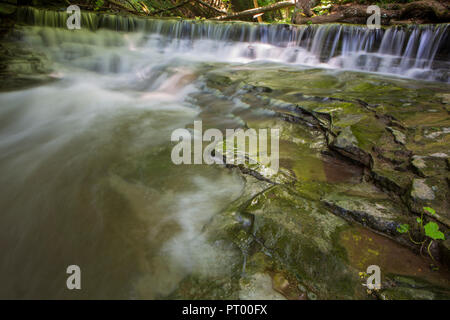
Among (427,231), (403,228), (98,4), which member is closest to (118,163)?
(403,228)

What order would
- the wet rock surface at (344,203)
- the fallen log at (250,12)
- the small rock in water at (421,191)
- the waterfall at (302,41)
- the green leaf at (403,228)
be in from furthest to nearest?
the fallen log at (250,12)
the waterfall at (302,41)
the small rock in water at (421,191)
the green leaf at (403,228)
the wet rock surface at (344,203)

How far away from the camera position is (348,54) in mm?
7637

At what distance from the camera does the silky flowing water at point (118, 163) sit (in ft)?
5.89

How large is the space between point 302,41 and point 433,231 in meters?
8.58

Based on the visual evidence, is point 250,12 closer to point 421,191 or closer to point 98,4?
point 98,4

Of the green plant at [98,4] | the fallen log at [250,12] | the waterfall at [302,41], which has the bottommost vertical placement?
the waterfall at [302,41]

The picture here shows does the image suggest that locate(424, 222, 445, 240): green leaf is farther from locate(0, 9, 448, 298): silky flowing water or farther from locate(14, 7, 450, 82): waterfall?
locate(14, 7, 450, 82): waterfall

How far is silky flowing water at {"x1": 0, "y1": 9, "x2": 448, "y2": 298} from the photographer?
1.80 m

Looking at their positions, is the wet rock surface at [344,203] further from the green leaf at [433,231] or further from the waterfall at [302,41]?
the waterfall at [302,41]

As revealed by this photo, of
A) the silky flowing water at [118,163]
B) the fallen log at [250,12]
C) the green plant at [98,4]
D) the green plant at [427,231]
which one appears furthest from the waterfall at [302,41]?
the green plant at [427,231]

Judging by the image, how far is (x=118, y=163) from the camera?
10.3 feet

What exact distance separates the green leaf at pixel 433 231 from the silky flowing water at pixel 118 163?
55.2 inches

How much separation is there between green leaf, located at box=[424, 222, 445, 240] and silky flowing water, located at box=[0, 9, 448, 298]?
4.60ft

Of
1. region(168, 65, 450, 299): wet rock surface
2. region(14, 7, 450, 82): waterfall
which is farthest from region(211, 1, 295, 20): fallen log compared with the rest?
region(168, 65, 450, 299): wet rock surface
